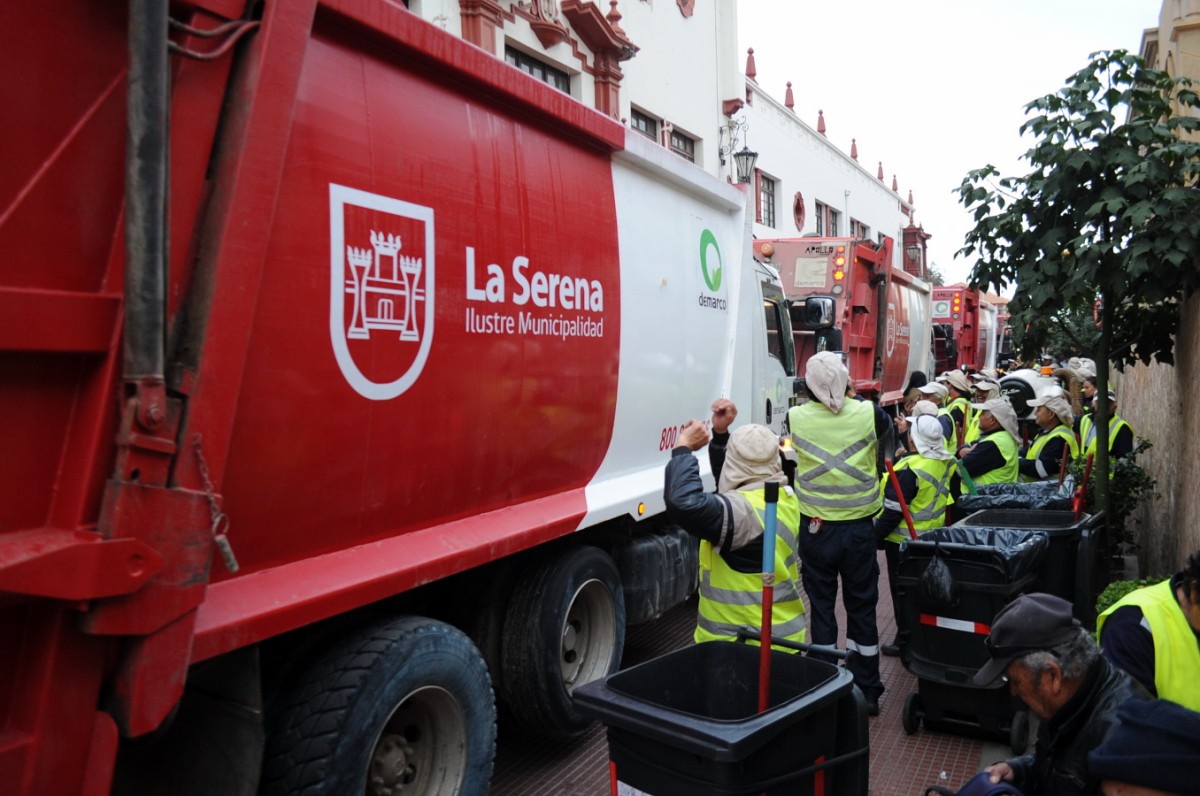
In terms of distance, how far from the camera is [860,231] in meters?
25.0

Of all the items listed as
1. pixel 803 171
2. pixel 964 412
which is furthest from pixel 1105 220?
pixel 803 171

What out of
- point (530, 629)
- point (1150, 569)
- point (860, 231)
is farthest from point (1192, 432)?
point (860, 231)

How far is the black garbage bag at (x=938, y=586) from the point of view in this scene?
423 cm

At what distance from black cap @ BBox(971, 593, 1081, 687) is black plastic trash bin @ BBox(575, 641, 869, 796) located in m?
0.41

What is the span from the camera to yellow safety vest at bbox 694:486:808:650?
3.38 metres

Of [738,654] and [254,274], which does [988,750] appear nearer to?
[738,654]

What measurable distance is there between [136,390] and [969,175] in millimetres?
5090

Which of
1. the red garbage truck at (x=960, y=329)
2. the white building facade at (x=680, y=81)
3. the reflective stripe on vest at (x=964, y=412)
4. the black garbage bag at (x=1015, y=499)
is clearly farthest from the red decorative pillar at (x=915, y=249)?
the black garbage bag at (x=1015, y=499)

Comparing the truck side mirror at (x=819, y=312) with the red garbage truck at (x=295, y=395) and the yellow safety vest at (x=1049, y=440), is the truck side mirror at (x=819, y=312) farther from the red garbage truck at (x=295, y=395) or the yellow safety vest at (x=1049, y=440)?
the red garbage truck at (x=295, y=395)

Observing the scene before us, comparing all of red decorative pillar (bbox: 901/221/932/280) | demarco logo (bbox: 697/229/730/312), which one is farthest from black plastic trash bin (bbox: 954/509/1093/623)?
red decorative pillar (bbox: 901/221/932/280)

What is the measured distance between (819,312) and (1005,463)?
2.77m

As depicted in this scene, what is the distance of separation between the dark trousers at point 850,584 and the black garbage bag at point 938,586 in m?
0.40

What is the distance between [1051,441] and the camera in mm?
6961

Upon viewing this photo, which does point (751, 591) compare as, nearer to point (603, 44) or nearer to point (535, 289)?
point (535, 289)
